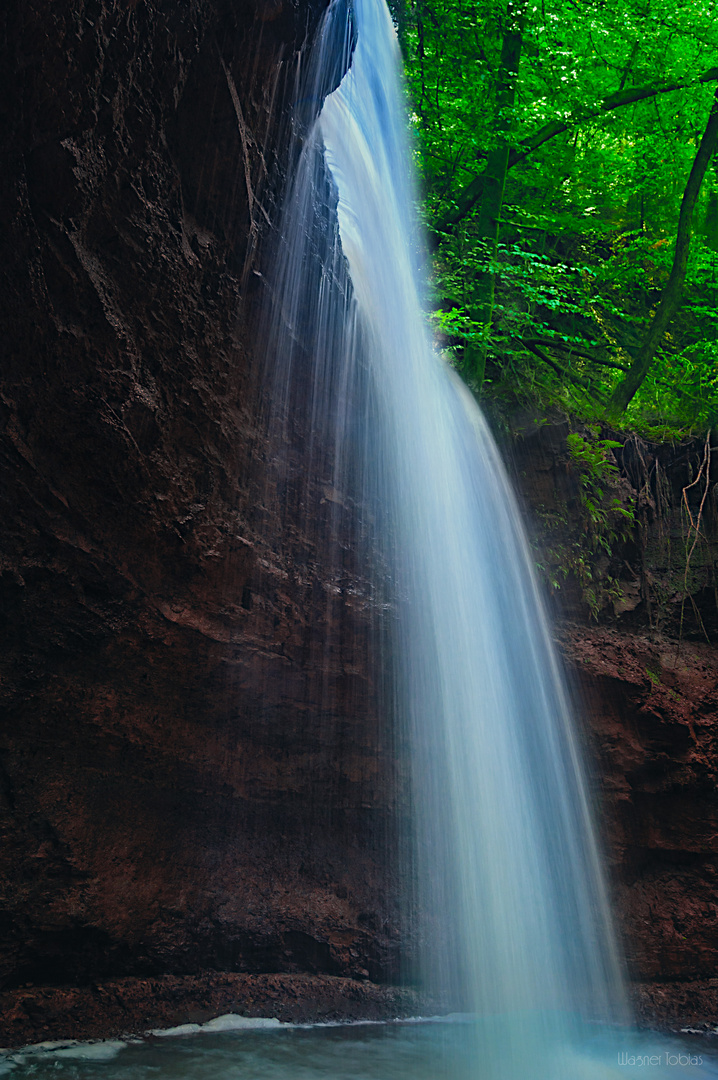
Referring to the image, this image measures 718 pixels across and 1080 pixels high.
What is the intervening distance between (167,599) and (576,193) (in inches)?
312

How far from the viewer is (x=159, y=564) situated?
462 centimetres

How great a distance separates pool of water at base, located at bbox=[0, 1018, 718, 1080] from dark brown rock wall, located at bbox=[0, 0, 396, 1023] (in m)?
0.56

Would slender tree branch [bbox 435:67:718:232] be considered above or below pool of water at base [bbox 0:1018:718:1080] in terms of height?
above

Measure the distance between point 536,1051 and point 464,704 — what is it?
2394 millimetres

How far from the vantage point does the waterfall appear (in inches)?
209

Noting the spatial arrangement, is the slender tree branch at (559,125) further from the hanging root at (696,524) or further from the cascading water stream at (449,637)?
the hanging root at (696,524)

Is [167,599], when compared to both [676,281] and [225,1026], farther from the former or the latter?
[676,281]

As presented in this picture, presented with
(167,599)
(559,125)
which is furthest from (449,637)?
(559,125)

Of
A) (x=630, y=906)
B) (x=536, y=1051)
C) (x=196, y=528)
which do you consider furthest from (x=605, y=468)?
(x=536, y=1051)

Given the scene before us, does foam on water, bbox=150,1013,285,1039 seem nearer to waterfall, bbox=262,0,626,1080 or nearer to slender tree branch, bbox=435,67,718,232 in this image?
waterfall, bbox=262,0,626,1080

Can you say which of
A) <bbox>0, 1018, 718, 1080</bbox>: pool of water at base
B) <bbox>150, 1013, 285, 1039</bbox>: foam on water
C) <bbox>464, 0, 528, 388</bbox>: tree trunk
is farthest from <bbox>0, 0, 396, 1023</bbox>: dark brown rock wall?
<bbox>464, 0, 528, 388</bbox>: tree trunk

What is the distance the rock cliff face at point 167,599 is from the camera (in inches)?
145

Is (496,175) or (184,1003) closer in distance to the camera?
(184,1003)

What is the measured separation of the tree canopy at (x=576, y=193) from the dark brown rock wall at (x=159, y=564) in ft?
11.8
